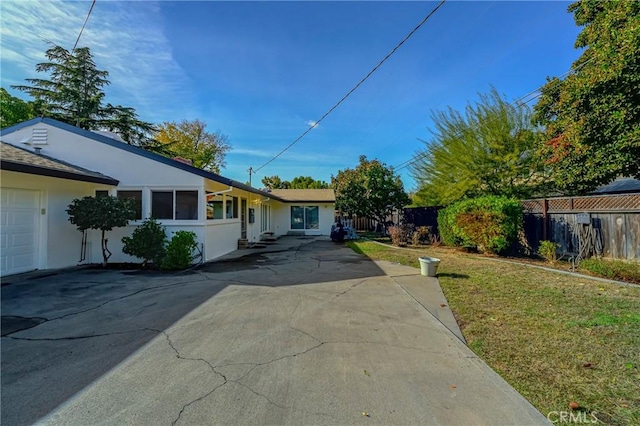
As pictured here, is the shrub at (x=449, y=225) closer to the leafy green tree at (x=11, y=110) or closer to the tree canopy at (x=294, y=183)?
the leafy green tree at (x=11, y=110)

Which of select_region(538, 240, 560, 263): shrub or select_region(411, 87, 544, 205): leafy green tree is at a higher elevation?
select_region(411, 87, 544, 205): leafy green tree

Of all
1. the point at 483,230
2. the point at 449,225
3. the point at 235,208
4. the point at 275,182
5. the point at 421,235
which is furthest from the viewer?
the point at 275,182

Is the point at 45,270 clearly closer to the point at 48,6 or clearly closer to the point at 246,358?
the point at 48,6

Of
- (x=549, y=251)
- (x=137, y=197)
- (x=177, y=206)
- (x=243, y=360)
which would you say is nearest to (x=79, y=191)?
(x=137, y=197)

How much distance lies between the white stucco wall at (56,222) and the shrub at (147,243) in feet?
6.13

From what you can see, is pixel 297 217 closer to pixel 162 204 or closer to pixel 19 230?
pixel 162 204

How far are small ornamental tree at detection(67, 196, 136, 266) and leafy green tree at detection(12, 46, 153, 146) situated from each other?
20581mm

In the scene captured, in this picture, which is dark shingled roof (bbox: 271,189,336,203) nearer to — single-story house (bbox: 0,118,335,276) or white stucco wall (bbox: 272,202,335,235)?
white stucco wall (bbox: 272,202,335,235)

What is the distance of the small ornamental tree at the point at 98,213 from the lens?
8773 mm

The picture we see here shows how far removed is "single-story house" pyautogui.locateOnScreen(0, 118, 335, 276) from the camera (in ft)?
26.8

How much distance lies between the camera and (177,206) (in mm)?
10352

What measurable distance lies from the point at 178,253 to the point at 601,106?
13.0 metres

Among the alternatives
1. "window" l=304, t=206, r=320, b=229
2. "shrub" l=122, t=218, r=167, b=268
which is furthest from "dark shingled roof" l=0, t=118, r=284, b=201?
"window" l=304, t=206, r=320, b=229

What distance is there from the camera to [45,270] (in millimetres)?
8742
